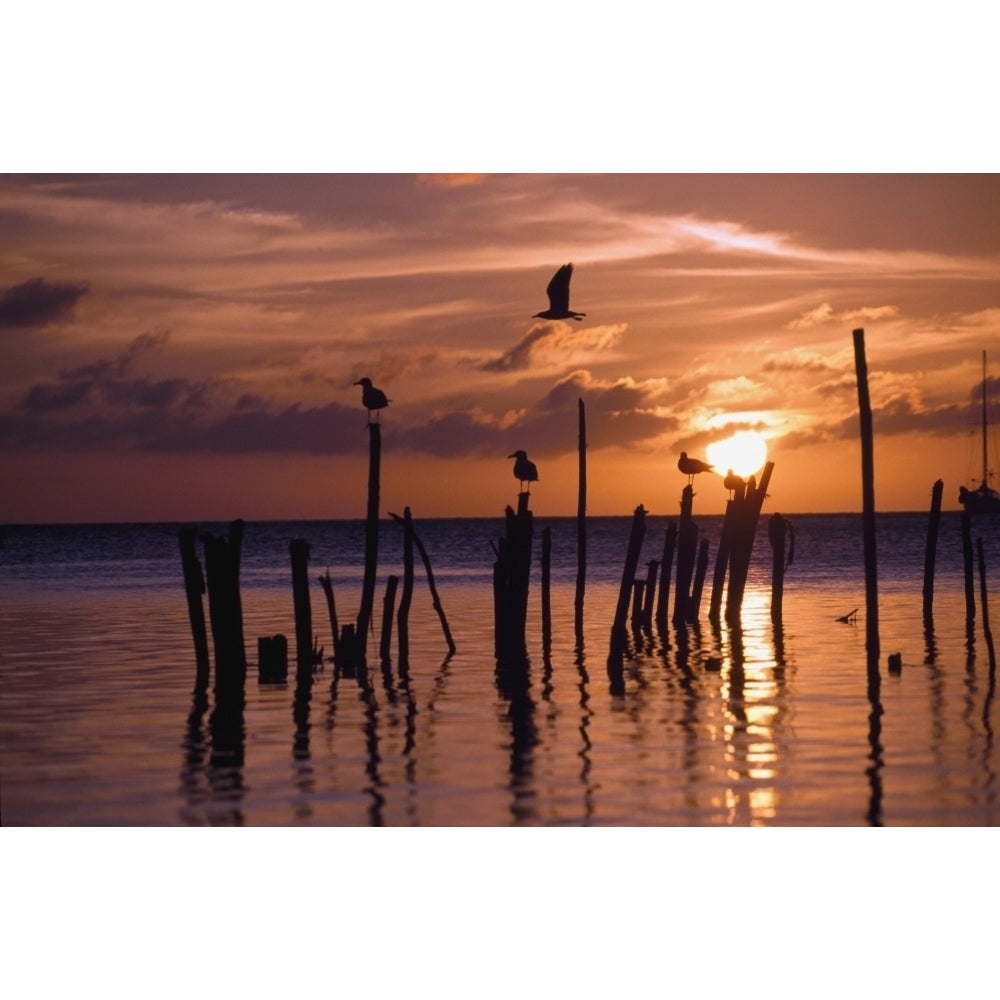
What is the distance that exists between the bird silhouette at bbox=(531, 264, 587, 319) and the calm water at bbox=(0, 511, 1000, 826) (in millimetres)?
3845

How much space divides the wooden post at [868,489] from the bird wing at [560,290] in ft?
9.69

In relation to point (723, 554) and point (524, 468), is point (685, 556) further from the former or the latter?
point (524, 468)

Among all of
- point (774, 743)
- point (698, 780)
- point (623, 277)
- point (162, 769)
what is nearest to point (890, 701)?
point (774, 743)

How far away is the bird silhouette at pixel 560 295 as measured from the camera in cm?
1662

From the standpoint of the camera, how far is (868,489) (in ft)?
52.0

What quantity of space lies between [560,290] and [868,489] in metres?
3.68

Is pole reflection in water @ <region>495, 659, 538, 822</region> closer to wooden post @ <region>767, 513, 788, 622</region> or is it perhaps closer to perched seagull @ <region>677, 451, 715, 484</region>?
perched seagull @ <region>677, 451, 715, 484</region>

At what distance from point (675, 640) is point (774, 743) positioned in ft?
31.4

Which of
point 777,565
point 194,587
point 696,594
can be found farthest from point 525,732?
point 696,594

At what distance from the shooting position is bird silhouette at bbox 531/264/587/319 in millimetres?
16625

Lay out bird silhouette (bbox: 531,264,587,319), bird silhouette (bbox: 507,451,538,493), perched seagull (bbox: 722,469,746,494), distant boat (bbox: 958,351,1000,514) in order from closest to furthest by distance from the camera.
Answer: bird silhouette (bbox: 531,264,587,319) < bird silhouette (bbox: 507,451,538,493) < perched seagull (bbox: 722,469,746,494) < distant boat (bbox: 958,351,1000,514)

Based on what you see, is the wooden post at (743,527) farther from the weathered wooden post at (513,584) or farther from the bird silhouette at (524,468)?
the weathered wooden post at (513,584)

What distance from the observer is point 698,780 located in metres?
12.2

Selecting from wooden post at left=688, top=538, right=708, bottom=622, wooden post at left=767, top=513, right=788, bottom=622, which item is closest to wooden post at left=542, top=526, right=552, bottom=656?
wooden post at left=688, top=538, right=708, bottom=622
